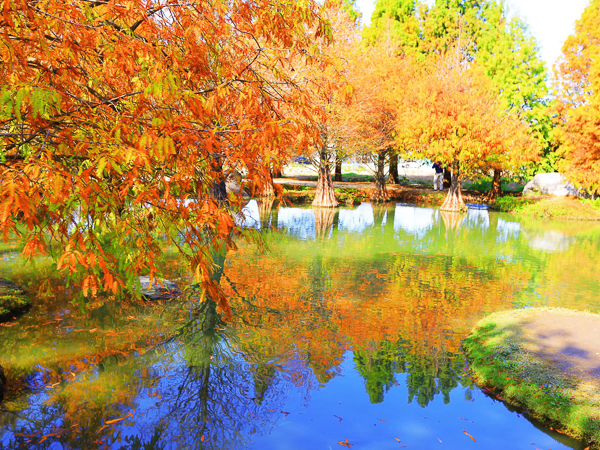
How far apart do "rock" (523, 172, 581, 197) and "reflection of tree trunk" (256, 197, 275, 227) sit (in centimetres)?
1772

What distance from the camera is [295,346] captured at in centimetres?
740

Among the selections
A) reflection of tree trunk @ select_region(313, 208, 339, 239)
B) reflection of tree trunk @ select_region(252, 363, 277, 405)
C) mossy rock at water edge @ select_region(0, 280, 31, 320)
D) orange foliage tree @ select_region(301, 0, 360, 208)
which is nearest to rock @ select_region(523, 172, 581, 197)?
orange foliage tree @ select_region(301, 0, 360, 208)

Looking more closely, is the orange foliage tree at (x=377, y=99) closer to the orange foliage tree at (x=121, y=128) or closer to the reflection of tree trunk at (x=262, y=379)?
the reflection of tree trunk at (x=262, y=379)

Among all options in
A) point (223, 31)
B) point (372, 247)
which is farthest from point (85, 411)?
point (372, 247)

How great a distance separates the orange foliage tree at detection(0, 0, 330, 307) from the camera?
310cm

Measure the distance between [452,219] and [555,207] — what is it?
320 inches

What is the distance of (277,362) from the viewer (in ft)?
22.5

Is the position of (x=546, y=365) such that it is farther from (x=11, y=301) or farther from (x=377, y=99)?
(x=377, y=99)

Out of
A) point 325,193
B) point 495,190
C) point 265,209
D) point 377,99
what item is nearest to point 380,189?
point 325,193

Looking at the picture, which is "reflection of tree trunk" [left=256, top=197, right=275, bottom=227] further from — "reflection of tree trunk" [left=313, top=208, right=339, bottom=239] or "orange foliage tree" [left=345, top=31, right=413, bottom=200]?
"orange foliage tree" [left=345, top=31, right=413, bottom=200]

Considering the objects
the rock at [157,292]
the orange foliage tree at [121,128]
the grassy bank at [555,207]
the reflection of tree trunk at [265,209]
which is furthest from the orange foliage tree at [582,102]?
the orange foliage tree at [121,128]

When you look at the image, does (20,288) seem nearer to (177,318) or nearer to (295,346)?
(177,318)

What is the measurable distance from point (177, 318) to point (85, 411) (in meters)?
3.10

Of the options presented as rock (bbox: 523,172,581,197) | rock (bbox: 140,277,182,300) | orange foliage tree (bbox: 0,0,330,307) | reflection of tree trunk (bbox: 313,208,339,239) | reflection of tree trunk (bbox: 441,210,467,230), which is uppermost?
orange foliage tree (bbox: 0,0,330,307)
